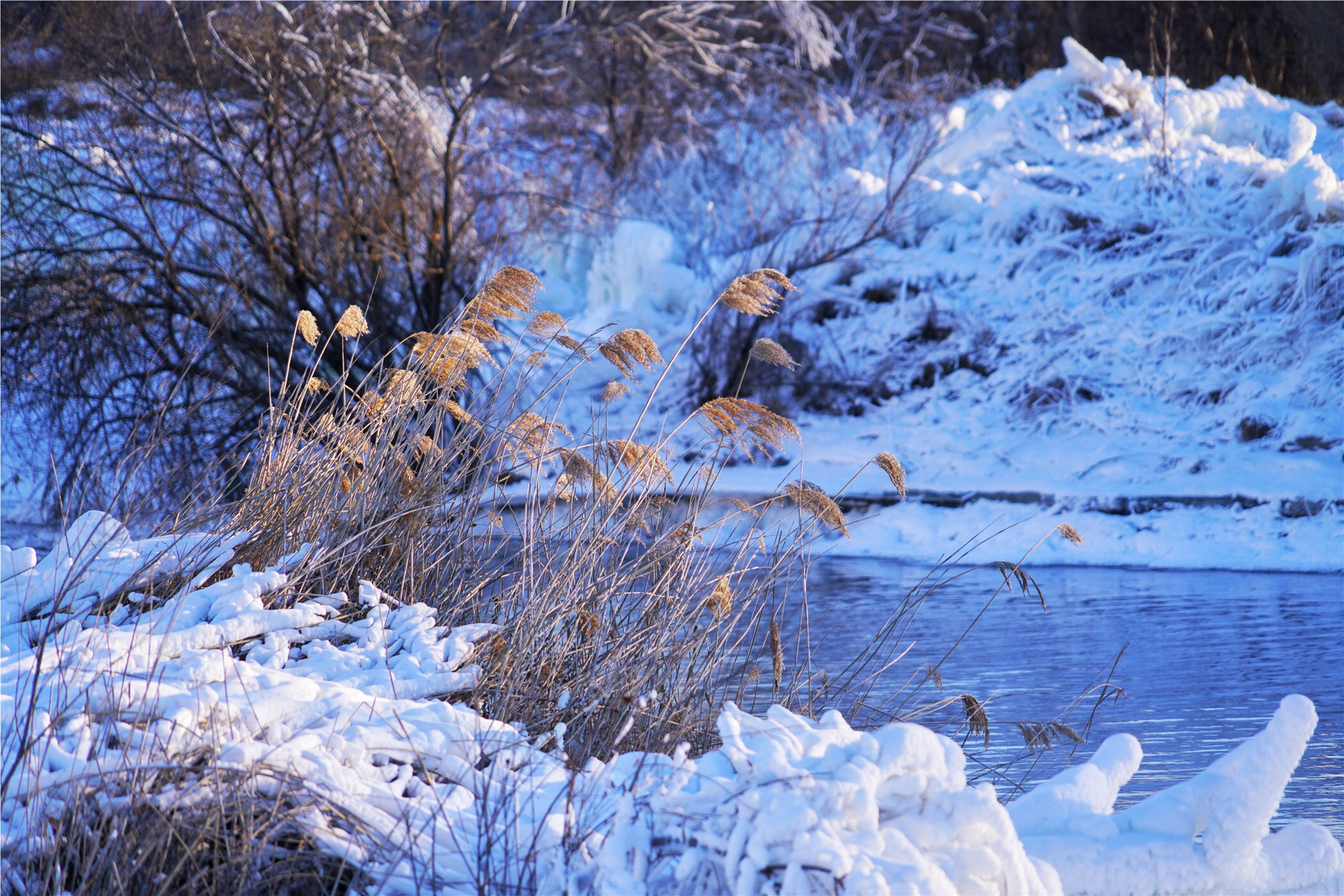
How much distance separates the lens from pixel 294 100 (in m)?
9.79

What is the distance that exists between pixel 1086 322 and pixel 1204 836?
1037 cm

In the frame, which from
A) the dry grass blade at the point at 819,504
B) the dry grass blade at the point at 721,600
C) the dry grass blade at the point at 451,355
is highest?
the dry grass blade at the point at 451,355

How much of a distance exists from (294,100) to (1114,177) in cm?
881

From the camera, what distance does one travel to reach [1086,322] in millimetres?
11914

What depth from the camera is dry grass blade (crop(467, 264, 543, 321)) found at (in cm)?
352

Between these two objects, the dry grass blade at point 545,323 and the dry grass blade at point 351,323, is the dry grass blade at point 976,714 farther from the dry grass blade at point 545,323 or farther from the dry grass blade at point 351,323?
the dry grass blade at point 351,323

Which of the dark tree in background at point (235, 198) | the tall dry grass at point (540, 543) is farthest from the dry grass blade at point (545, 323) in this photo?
the dark tree in background at point (235, 198)

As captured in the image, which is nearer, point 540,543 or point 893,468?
point 893,468

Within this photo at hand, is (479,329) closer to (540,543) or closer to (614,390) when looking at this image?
(614,390)

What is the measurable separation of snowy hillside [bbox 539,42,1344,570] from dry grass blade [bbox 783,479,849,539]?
5.69m

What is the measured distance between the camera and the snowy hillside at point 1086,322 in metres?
9.13

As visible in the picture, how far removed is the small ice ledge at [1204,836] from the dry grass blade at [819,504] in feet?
3.05

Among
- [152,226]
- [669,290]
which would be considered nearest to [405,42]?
[152,226]

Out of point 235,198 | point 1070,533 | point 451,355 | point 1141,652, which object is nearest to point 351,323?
point 451,355
